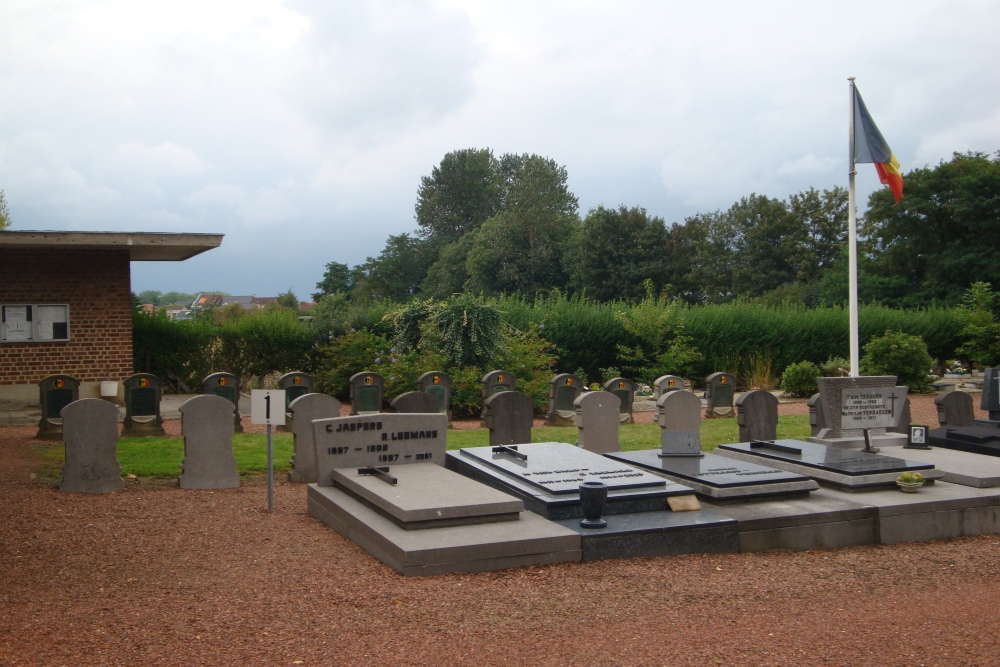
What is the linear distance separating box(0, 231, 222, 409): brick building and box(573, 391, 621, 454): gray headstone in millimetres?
8977

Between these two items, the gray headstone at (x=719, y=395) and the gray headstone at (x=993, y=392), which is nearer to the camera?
the gray headstone at (x=993, y=392)

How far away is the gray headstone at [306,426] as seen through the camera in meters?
10.5

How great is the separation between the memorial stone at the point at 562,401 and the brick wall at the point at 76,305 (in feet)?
28.2

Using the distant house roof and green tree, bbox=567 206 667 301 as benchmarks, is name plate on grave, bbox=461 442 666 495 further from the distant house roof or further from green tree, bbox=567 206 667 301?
green tree, bbox=567 206 667 301

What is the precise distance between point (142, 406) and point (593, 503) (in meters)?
9.23

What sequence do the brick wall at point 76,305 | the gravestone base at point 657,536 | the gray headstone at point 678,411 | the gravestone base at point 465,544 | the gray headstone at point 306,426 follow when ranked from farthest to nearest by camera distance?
1. the brick wall at point 76,305
2. the gray headstone at point 678,411
3. the gray headstone at point 306,426
4. the gravestone base at point 657,536
5. the gravestone base at point 465,544

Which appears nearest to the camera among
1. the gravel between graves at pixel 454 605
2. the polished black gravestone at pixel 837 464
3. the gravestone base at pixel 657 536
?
the gravel between graves at pixel 454 605

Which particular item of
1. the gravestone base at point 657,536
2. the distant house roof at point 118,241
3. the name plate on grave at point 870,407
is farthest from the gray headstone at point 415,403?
the distant house roof at point 118,241

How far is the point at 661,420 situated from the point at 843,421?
2.91 metres

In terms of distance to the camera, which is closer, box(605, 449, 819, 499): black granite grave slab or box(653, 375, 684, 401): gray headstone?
box(605, 449, 819, 499): black granite grave slab

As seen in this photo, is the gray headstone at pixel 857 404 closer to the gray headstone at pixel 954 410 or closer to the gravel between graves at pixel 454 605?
the gravel between graves at pixel 454 605

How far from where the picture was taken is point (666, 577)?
651cm

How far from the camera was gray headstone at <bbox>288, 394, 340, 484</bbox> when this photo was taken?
412 inches

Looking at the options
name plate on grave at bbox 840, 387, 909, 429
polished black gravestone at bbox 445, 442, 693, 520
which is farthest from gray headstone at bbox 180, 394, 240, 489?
name plate on grave at bbox 840, 387, 909, 429
